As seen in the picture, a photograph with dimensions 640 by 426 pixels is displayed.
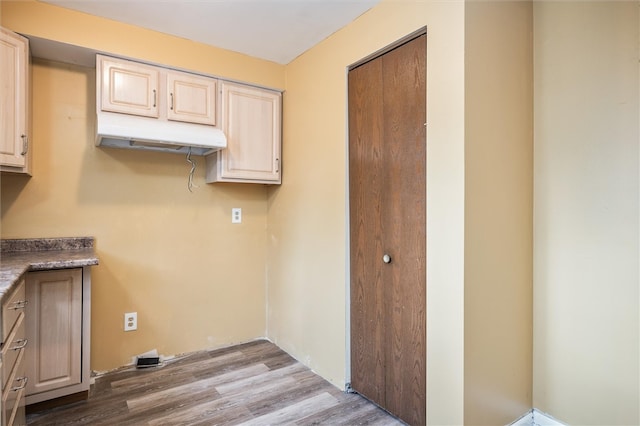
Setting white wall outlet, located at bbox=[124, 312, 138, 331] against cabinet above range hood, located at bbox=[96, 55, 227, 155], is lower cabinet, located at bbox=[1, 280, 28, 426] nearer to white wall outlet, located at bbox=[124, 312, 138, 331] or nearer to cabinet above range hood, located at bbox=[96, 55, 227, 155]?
white wall outlet, located at bbox=[124, 312, 138, 331]

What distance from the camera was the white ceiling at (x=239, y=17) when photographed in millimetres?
1971

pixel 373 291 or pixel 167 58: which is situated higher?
pixel 167 58

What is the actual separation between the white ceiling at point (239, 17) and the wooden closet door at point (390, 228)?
1.22 feet

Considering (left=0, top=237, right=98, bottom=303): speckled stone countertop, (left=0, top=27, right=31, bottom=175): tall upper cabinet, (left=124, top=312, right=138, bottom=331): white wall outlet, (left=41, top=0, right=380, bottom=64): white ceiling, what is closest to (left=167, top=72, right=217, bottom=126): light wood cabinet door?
(left=41, top=0, right=380, bottom=64): white ceiling

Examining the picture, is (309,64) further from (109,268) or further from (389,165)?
(109,268)

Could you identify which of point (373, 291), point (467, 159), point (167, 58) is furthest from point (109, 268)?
point (467, 159)

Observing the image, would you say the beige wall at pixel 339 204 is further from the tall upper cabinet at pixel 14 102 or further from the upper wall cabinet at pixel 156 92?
the tall upper cabinet at pixel 14 102

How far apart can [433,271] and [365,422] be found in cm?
92

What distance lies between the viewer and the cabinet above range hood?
2.09m

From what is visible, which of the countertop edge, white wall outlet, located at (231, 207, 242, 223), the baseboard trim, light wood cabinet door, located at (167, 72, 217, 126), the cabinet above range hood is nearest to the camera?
the countertop edge

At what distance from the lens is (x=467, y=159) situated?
154cm

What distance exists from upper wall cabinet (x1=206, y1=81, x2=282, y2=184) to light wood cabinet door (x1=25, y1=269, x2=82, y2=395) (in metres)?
1.12

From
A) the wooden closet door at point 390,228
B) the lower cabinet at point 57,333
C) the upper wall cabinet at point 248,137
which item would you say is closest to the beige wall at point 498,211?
the wooden closet door at point 390,228

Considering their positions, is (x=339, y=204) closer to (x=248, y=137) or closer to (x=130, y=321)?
(x=248, y=137)
